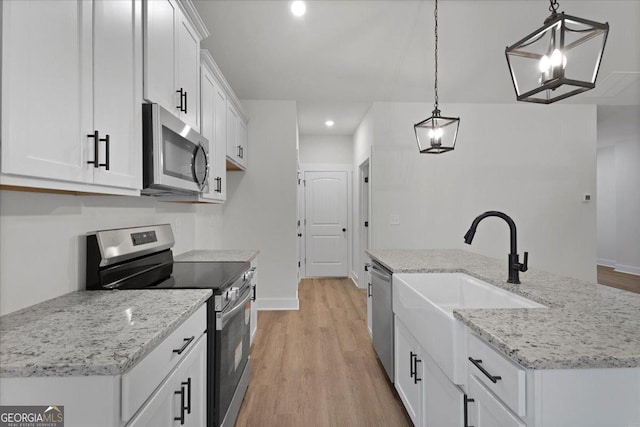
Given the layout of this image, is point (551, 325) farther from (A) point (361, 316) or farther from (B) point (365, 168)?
(B) point (365, 168)

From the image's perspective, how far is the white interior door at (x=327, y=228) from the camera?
6.21 meters

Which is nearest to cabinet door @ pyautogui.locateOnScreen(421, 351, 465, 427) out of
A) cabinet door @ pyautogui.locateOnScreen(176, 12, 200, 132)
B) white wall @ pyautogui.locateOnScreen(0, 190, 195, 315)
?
white wall @ pyautogui.locateOnScreen(0, 190, 195, 315)

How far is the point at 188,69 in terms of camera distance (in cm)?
201

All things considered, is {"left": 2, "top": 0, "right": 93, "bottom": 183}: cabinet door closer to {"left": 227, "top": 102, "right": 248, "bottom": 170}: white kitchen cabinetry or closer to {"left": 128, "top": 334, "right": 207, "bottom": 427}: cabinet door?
{"left": 128, "top": 334, "right": 207, "bottom": 427}: cabinet door

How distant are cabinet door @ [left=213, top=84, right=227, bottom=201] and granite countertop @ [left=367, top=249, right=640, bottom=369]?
2.17m

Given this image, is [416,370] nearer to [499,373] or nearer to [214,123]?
[499,373]

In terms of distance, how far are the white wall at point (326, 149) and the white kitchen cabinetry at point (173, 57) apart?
4006mm

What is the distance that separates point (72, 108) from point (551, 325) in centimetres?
167

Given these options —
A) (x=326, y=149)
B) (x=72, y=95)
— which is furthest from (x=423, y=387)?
(x=326, y=149)

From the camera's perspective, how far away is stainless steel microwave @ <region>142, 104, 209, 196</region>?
→ 1.49 meters

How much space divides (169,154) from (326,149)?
15.6 ft

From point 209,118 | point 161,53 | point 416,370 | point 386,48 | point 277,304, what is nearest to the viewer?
point 161,53

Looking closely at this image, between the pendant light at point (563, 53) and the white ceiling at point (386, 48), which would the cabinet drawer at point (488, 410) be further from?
the white ceiling at point (386, 48)

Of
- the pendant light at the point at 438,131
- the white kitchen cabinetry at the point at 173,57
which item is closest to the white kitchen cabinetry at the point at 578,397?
the white kitchen cabinetry at the point at 173,57
